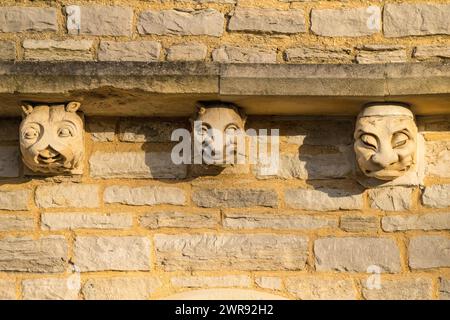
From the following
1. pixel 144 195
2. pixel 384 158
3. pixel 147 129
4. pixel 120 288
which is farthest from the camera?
pixel 147 129

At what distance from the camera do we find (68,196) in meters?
5.12

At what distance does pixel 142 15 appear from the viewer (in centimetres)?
517

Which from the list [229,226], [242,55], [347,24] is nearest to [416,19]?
[347,24]

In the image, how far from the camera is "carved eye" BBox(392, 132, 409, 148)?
4.97 metres

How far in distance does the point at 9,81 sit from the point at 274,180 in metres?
1.38

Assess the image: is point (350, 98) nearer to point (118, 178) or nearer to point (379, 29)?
point (379, 29)

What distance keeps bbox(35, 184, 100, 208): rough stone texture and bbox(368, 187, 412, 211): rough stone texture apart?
4.50 feet

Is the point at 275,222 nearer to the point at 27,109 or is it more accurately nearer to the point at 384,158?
the point at 384,158

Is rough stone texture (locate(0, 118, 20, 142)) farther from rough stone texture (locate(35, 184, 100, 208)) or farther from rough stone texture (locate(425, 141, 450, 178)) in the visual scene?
rough stone texture (locate(425, 141, 450, 178))

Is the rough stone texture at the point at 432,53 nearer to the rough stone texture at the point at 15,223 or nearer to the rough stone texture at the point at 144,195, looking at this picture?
the rough stone texture at the point at 144,195

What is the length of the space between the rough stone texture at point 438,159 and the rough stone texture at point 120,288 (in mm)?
1454

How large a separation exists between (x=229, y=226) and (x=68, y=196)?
2.68 ft

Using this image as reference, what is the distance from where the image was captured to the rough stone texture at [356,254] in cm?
498

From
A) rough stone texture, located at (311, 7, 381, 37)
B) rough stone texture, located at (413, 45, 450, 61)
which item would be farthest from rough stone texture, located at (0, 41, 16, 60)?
rough stone texture, located at (413, 45, 450, 61)
